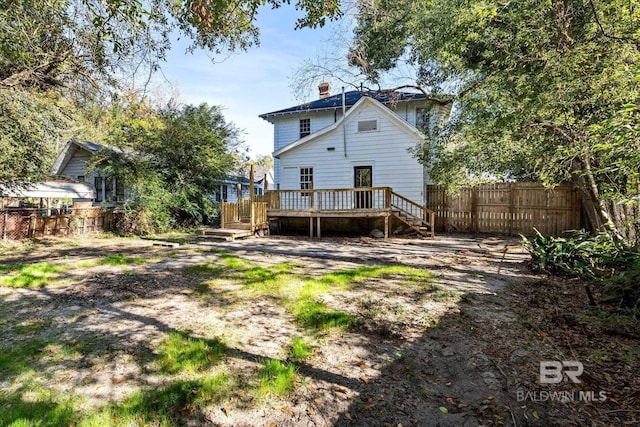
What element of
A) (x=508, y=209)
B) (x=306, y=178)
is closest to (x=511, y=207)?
(x=508, y=209)

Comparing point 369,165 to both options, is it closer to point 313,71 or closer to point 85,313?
point 313,71

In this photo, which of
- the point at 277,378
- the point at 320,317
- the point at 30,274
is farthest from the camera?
the point at 30,274

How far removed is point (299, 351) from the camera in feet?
10.5

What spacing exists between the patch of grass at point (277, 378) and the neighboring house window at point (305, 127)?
15.2 metres

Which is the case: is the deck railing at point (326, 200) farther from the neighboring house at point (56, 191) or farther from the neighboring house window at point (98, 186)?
the neighboring house window at point (98, 186)

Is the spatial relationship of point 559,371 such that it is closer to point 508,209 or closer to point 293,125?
point 508,209

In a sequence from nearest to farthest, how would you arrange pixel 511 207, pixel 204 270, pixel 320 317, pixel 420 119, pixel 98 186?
pixel 320 317 → pixel 204 270 → pixel 511 207 → pixel 420 119 → pixel 98 186

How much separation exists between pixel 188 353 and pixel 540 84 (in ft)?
24.8

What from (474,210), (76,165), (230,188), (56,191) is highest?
Answer: (76,165)

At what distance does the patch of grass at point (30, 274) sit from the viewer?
221 inches

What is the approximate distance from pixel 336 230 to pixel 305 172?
3318mm

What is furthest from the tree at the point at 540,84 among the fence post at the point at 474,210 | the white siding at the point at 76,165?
the white siding at the point at 76,165

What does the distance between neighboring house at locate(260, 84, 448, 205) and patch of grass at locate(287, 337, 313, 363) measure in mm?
10422

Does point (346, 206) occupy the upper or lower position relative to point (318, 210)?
upper
